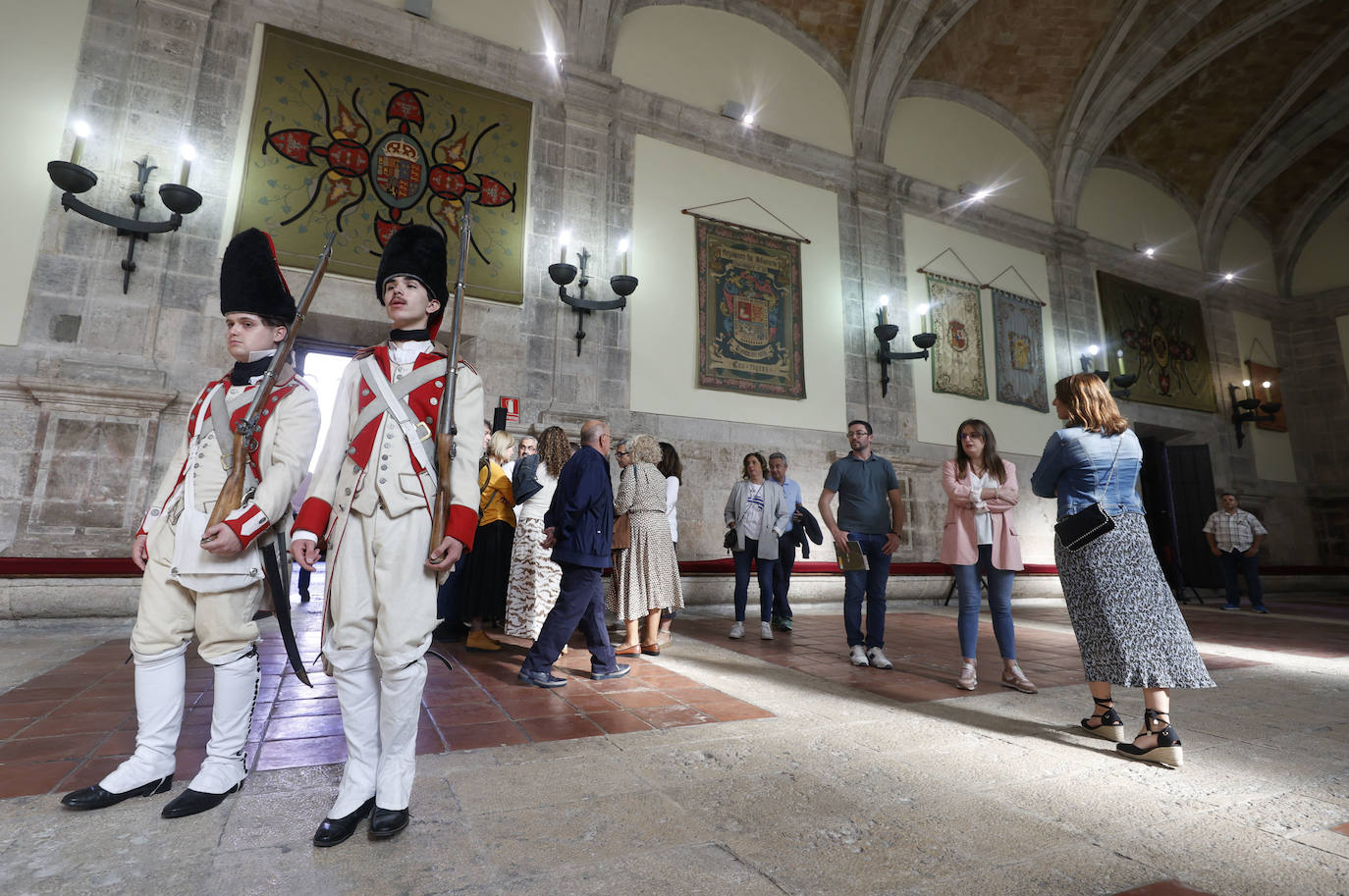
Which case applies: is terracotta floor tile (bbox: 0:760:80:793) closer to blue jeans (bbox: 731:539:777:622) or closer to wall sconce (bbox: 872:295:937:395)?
blue jeans (bbox: 731:539:777:622)

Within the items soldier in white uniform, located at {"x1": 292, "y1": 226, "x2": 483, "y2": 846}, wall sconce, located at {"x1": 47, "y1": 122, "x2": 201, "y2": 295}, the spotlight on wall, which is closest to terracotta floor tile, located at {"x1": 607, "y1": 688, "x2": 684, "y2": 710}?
soldier in white uniform, located at {"x1": 292, "y1": 226, "x2": 483, "y2": 846}

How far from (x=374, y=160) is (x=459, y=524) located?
6333 millimetres

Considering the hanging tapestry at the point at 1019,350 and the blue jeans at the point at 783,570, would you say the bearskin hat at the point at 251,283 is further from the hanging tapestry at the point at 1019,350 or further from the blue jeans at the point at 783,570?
the hanging tapestry at the point at 1019,350

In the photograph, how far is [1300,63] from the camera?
37.2 ft

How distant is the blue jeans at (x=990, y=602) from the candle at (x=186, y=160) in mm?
6978

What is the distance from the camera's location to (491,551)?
461 cm

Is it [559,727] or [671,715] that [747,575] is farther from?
Answer: [559,727]

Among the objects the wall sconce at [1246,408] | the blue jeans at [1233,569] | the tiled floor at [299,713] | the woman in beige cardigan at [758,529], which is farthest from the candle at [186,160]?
the wall sconce at [1246,408]

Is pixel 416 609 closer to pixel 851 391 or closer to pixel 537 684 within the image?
pixel 537 684

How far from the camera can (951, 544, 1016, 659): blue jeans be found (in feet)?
11.3

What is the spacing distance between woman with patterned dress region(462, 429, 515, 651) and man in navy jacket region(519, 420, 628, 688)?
3.11ft

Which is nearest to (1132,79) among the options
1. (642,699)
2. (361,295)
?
(361,295)

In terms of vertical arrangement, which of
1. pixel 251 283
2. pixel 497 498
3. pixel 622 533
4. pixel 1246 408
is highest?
pixel 1246 408

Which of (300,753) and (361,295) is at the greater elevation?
(361,295)
